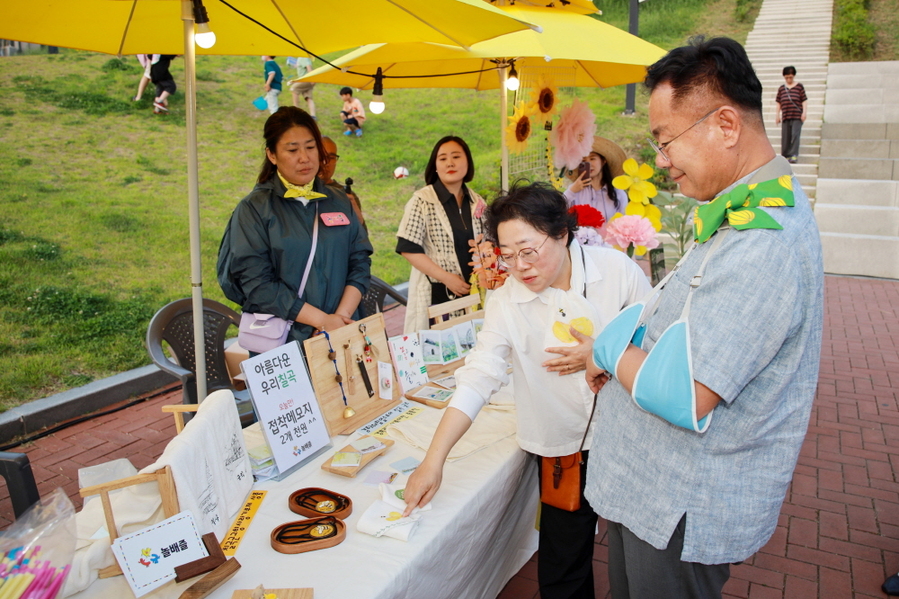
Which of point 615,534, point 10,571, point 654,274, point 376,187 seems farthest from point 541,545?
point 376,187

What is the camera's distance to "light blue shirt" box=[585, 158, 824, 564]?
1064mm

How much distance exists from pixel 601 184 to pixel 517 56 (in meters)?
1.54

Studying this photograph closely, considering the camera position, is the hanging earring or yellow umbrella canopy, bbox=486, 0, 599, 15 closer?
the hanging earring

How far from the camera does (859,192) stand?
9758mm

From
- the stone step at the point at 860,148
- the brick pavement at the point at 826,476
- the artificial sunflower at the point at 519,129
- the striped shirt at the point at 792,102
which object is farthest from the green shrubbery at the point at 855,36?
the artificial sunflower at the point at 519,129

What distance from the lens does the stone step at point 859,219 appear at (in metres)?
8.88

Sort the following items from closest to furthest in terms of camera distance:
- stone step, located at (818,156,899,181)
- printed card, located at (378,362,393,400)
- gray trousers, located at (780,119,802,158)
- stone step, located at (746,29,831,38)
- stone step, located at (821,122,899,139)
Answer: printed card, located at (378,362,393,400) < stone step, located at (818,156,899,181) < gray trousers, located at (780,119,802,158) < stone step, located at (821,122,899,139) < stone step, located at (746,29,831,38)

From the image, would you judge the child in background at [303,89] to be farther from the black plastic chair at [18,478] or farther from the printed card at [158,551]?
the printed card at [158,551]

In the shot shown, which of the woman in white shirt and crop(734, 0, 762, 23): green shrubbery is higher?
crop(734, 0, 762, 23): green shrubbery

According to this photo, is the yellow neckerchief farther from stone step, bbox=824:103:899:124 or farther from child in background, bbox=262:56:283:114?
stone step, bbox=824:103:899:124

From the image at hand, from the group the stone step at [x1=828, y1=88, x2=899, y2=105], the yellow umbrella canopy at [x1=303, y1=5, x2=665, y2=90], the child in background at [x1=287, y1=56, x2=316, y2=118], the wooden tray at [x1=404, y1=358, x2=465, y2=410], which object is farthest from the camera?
the stone step at [x1=828, y1=88, x2=899, y2=105]

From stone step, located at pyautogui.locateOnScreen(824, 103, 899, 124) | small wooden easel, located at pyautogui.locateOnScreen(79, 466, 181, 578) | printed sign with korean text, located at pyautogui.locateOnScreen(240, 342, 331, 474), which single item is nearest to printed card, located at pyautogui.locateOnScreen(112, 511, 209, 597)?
small wooden easel, located at pyautogui.locateOnScreen(79, 466, 181, 578)

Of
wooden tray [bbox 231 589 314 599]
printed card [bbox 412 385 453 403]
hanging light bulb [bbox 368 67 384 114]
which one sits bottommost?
wooden tray [bbox 231 589 314 599]

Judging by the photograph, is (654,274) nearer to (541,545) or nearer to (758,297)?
(541,545)
